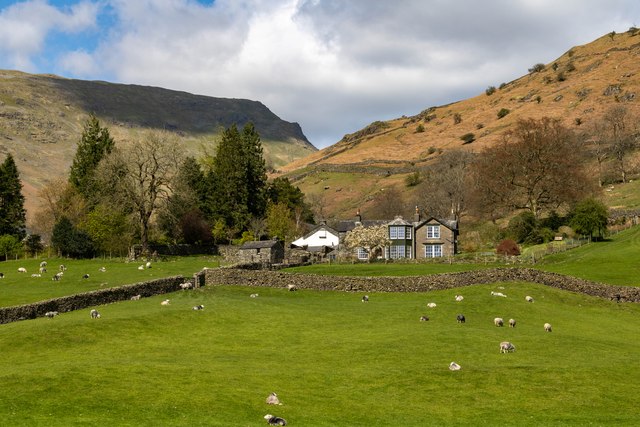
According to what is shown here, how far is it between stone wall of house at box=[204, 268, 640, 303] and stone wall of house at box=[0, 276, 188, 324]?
5.55 metres

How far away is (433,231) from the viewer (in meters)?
105

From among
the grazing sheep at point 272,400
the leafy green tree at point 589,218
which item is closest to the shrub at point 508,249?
the leafy green tree at point 589,218

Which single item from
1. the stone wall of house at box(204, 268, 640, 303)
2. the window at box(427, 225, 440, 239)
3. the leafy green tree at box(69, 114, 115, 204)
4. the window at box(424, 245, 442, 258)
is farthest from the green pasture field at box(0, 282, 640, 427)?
the leafy green tree at box(69, 114, 115, 204)

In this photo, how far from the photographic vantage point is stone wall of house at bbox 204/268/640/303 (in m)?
56.2

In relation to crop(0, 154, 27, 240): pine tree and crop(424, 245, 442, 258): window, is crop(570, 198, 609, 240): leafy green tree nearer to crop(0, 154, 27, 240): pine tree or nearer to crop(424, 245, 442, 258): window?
crop(424, 245, 442, 258): window

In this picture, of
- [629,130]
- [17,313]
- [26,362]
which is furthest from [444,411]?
[629,130]

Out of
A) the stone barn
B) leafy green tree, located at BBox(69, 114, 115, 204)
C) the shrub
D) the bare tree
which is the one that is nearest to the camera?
the shrub

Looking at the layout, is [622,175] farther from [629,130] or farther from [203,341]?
[203,341]

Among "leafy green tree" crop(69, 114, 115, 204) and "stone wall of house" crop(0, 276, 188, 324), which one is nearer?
"stone wall of house" crop(0, 276, 188, 324)

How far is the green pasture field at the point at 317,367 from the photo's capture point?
22734 millimetres

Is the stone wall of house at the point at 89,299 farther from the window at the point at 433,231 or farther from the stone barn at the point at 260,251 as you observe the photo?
the window at the point at 433,231

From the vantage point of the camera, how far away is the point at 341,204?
594ft

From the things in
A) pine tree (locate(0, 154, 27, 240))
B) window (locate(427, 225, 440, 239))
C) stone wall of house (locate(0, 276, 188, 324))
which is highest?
pine tree (locate(0, 154, 27, 240))

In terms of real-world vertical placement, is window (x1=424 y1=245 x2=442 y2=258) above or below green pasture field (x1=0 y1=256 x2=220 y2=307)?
above
